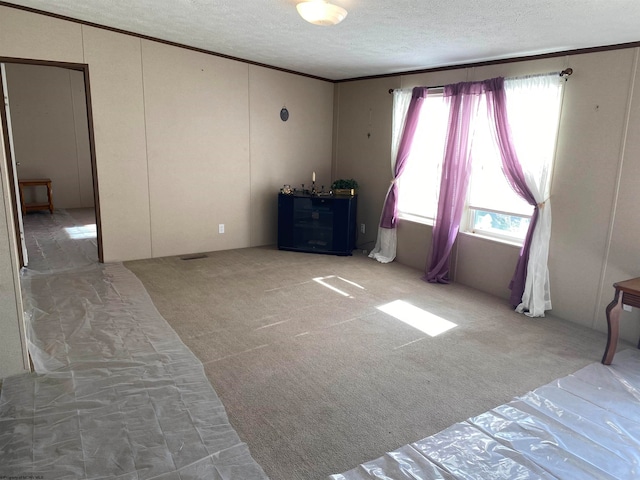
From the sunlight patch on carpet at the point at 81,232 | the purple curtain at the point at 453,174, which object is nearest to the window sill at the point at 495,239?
the purple curtain at the point at 453,174

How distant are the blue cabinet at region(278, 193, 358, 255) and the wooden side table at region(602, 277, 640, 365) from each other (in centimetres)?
326

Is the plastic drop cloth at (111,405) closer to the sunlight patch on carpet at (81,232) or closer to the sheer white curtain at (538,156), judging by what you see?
the sunlight patch on carpet at (81,232)

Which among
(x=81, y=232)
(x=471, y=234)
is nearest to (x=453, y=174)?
(x=471, y=234)

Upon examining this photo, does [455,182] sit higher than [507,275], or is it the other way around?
[455,182]

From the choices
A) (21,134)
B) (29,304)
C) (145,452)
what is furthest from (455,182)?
(21,134)

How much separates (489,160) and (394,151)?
51.5 inches

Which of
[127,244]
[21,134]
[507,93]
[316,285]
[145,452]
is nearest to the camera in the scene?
[145,452]

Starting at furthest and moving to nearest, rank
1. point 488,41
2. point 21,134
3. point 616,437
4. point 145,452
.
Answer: point 21,134, point 488,41, point 616,437, point 145,452

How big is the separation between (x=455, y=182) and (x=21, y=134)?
7547 mm

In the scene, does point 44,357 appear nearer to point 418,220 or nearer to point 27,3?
point 27,3

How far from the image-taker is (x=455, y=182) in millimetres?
4746

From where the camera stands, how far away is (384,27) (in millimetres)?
3615

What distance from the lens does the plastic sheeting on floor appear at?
Answer: 206 centimetres

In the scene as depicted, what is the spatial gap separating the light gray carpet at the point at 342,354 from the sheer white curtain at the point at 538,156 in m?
0.28
